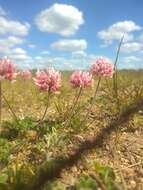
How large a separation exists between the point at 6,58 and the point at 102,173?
1.53 m

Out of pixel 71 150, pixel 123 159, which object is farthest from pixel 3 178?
pixel 123 159

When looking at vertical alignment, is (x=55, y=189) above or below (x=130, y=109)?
below

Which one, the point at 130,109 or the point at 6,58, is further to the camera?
the point at 6,58

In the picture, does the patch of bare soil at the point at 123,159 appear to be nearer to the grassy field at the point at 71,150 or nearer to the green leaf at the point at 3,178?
the grassy field at the point at 71,150

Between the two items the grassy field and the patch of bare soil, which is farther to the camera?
the patch of bare soil

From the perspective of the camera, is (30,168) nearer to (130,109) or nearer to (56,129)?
(56,129)

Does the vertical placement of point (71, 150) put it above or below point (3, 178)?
above

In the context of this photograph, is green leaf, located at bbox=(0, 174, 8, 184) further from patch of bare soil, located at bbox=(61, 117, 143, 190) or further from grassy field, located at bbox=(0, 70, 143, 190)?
patch of bare soil, located at bbox=(61, 117, 143, 190)

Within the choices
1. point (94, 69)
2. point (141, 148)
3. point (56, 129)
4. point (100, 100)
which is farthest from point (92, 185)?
point (100, 100)

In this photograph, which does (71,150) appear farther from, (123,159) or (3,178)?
(123,159)

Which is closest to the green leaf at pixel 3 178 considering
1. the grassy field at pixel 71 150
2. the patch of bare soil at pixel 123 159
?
the grassy field at pixel 71 150

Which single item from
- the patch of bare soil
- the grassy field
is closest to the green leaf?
the grassy field

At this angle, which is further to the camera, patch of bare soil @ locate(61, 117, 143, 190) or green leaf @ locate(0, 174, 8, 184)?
patch of bare soil @ locate(61, 117, 143, 190)

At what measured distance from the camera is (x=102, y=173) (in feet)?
8.59
